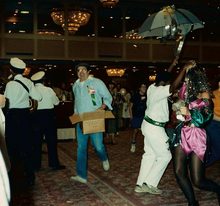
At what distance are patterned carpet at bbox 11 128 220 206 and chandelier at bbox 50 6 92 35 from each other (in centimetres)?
1065

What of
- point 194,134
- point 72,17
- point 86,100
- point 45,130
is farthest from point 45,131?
point 72,17

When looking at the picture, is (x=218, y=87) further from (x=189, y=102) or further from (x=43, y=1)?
(x=43, y=1)

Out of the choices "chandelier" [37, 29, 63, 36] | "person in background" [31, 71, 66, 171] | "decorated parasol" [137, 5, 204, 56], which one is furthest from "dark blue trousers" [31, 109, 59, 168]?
"chandelier" [37, 29, 63, 36]

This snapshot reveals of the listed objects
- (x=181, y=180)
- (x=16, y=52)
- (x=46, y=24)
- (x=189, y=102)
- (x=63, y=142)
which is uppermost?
(x=46, y=24)

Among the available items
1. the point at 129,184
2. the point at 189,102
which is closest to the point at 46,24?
the point at 129,184

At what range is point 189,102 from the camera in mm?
3922

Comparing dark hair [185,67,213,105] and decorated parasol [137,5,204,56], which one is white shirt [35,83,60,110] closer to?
decorated parasol [137,5,204,56]

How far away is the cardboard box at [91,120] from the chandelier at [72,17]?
38.7 ft

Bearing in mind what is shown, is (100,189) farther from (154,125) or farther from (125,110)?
(125,110)

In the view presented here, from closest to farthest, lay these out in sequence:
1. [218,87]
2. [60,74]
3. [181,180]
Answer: [181,180]
[218,87]
[60,74]

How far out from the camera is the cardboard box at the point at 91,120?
18.6 feet

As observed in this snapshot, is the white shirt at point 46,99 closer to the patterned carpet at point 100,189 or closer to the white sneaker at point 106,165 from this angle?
the patterned carpet at point 100,189

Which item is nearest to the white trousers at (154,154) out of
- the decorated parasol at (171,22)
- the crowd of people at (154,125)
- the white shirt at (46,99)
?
the crowd of people at (154,125)

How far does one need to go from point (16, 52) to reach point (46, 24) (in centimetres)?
201
